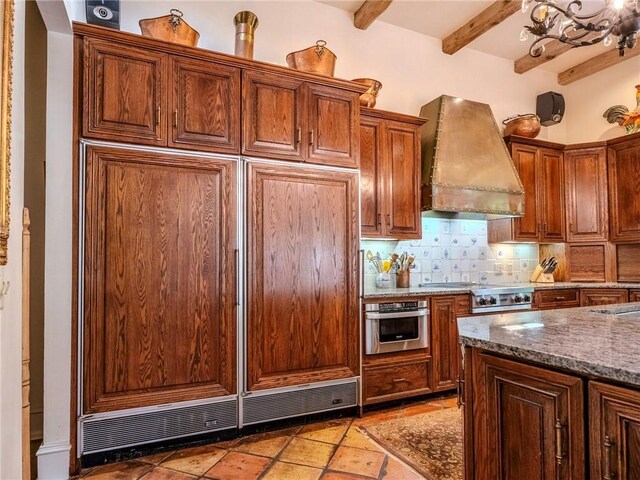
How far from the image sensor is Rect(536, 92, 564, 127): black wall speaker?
15.1 ft

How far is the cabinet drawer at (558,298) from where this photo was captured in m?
3.75

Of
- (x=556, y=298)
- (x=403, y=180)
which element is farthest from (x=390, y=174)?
(x=556, y=298)

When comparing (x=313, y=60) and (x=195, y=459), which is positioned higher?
(x=313, y=60)

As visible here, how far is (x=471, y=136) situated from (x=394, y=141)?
882mm

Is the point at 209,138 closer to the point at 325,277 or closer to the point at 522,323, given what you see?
the point at 325,277

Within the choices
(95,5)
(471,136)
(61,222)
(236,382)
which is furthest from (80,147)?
(471,136)

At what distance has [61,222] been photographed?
2059mm

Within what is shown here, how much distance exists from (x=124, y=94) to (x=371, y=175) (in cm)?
189

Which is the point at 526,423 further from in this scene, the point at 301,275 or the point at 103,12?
the point at 103,12

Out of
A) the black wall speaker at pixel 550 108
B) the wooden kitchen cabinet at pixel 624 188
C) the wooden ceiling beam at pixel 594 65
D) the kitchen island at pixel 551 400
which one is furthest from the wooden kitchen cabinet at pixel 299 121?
Answer: the wooden ceiling beam at pixel 594 65

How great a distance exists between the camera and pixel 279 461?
7.05 ft

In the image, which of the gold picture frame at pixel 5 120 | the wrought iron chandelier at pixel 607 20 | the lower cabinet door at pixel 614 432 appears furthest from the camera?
the wrought iron chandelier at pixel 607 20

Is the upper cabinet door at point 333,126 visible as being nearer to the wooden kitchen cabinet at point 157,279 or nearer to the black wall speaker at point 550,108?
the wooden kitchen cabinet at point 157,279

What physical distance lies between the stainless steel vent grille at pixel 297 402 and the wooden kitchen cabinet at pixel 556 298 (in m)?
2.17
